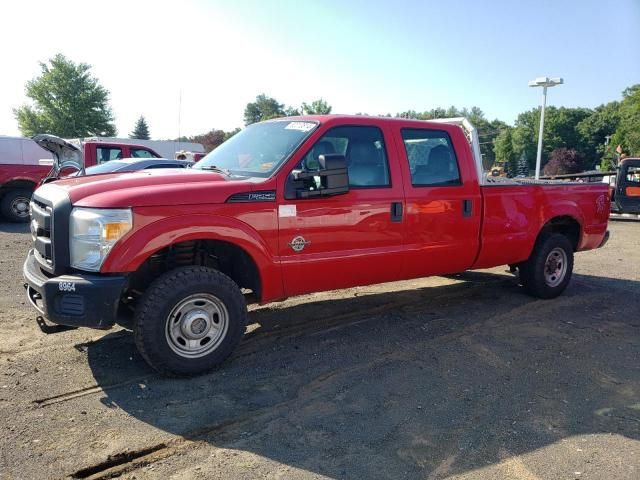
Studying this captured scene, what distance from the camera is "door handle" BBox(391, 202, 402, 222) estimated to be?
4.79 metres

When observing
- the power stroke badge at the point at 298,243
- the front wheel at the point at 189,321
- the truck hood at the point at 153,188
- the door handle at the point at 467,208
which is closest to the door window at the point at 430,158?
the door handle at the point at 467,208

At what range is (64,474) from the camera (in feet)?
8.82

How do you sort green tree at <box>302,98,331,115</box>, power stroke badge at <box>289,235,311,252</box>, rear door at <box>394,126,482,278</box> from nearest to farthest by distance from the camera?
power stroke badge at <box>289,235,311,252</box> < rear door at <box>394,126,482,278</box> < green tree at <box>302,98,331,115</box>

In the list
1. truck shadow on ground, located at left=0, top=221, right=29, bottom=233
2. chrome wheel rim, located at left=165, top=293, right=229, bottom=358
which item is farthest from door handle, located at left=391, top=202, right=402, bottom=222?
truck shadow on ground, located at left=0, top=221, right=29, bottom=233

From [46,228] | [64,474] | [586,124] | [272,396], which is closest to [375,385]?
[272,396]

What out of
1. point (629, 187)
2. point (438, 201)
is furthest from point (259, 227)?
point (629, 187)

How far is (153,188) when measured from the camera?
3.76 meters

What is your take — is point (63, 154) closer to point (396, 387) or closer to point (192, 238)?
point (192, 238)

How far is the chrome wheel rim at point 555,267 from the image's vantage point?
253 inches

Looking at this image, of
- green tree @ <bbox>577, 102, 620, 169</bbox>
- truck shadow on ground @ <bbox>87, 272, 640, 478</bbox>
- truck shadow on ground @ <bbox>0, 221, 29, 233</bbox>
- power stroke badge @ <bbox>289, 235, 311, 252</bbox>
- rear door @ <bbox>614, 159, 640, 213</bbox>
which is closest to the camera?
truck shadow on ground @ <bbox>87, 272, 640, 478</bbox>

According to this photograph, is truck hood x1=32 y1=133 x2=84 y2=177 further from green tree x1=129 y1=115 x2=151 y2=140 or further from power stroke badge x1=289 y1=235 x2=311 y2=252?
green tree x1=129 y1=115 x2=151 y2=140

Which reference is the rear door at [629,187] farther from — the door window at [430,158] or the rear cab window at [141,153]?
the rear cab window at [141,153]

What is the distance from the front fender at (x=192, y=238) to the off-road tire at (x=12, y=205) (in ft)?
36.2

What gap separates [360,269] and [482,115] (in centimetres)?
12448
